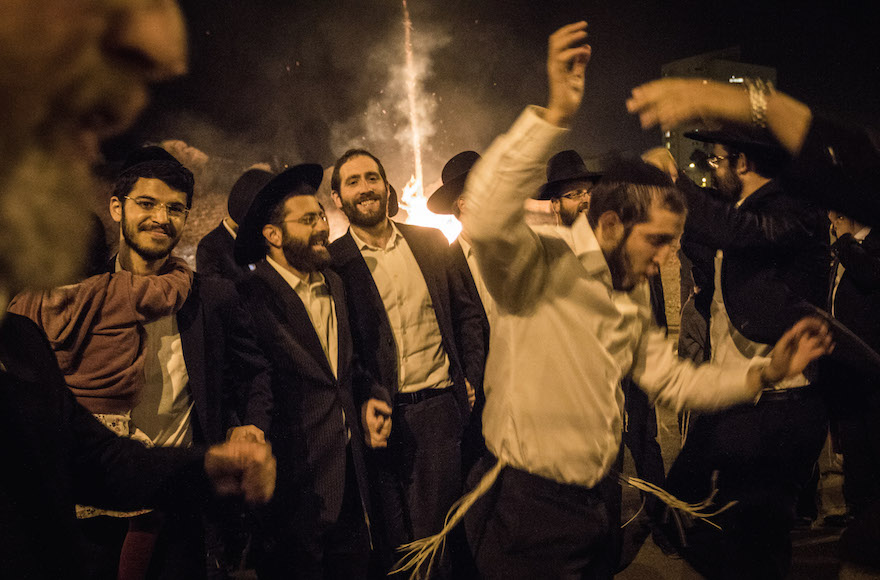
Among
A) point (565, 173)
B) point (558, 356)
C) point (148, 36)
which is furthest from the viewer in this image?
point (565, 173)

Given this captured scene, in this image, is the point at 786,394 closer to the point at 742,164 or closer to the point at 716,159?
the point at 742,164

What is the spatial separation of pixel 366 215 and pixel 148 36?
130 inches

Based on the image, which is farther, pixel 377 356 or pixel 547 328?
pixel 377 356

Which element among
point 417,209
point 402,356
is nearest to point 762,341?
point 402,356

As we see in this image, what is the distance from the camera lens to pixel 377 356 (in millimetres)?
3719

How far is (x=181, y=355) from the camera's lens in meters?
3.01

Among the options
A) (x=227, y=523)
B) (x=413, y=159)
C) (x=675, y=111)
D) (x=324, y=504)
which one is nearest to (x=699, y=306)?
(x=675, y=111)

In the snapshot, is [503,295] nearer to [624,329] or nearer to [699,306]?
[624,329]

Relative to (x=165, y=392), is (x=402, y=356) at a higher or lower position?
lower

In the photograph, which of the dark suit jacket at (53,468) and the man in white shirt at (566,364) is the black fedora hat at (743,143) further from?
the dark suit jacket at (53,468)

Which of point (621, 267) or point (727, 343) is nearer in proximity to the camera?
point (621, 267)

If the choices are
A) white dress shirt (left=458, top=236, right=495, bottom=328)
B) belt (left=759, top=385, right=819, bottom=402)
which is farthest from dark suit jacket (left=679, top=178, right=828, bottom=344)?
white dress shirt (left=458, top=236, right=495, bottom=328)

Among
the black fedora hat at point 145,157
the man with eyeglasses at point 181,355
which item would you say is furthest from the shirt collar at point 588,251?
the black fedora hat at point 145,157

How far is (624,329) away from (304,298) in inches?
80.8
